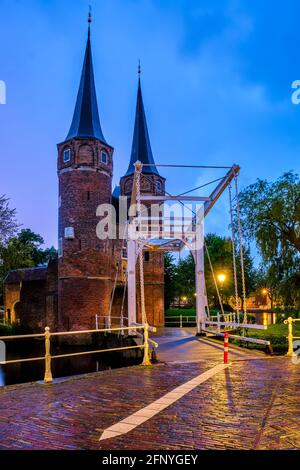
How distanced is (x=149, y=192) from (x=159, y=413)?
99.5 ft

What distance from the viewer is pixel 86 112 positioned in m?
30.6

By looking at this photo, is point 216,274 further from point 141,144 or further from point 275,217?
point 275,217

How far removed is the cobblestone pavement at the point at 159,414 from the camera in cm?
436

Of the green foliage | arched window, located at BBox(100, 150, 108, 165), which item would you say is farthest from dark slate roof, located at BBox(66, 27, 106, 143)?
the green foliage

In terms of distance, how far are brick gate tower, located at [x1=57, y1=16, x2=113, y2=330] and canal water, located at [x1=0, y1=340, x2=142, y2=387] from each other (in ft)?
9.51

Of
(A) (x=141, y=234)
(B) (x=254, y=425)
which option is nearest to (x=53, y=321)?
(A) (x=141, y=234)

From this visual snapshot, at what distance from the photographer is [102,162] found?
3034 cm

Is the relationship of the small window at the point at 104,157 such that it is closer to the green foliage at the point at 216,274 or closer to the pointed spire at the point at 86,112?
the pointed spire at the point at 86,112

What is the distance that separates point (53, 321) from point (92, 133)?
14.6 meters

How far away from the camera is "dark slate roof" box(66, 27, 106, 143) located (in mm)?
30094

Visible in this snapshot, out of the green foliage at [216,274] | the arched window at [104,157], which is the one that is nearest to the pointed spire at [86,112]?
the arched window at [104,157]

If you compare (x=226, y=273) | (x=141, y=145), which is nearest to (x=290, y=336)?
(x=141, y=145)

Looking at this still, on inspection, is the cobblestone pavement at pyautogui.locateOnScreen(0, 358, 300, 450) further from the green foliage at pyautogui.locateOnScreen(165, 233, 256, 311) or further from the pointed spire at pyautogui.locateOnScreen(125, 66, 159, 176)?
the green foliage at pyautogui.locateOnScreen(165, 233, 256, 311)
